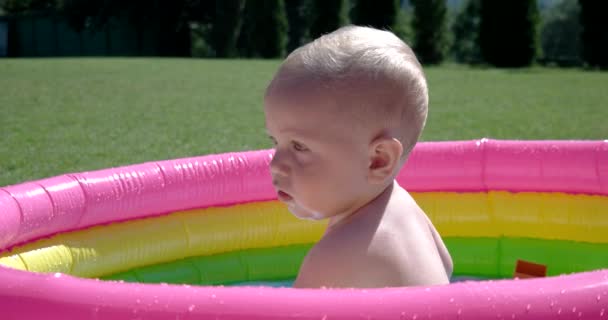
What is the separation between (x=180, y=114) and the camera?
32.0 feet

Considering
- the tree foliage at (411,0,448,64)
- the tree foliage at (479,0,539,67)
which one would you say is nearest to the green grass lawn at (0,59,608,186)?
the tree foliage at (479,0,539,67)

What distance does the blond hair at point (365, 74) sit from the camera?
6.44ft

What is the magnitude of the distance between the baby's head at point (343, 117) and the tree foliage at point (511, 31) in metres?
22.2

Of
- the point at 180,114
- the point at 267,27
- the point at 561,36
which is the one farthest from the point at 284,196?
the point at 561,36

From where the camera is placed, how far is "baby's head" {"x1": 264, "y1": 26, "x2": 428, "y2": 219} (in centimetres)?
197

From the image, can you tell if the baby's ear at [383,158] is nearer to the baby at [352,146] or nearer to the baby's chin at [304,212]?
the baby at [352,146]

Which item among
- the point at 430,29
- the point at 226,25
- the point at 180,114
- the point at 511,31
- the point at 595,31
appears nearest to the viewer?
the point at 180,114

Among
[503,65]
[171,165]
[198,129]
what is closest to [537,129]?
[198,129]

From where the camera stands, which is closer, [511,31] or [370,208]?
[370,208]

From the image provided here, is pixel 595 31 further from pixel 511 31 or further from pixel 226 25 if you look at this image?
pixel 226 25

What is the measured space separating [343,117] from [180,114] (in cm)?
789

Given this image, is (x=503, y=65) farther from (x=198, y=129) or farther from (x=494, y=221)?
(x=494, y=221)

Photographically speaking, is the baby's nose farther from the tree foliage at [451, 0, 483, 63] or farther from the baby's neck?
the tree foliage at [451, 0, 483, 63]

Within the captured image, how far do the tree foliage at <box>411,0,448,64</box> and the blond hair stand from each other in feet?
81.7
